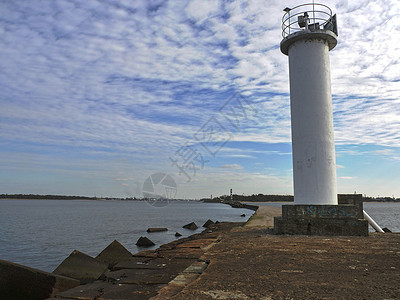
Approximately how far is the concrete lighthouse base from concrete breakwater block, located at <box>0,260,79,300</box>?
5696 mm

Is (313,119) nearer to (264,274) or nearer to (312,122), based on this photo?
(312,122)

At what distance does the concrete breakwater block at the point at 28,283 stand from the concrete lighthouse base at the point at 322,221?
18.7ft

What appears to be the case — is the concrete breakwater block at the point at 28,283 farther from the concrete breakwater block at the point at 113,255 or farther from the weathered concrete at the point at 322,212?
the weathered concrete at the point at 322,212

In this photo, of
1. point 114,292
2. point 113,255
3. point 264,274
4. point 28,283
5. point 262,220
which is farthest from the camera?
point 262,220

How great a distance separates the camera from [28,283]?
237 inches

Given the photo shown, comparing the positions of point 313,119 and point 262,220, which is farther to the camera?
point 262,220

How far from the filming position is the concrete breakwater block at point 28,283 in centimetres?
565

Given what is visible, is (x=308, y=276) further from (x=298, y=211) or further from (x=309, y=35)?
(x=309, y=35)

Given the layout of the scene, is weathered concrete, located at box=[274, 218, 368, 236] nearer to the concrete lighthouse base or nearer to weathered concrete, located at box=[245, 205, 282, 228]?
the concrete lighthouse base

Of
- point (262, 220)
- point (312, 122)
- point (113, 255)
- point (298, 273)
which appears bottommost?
point (113, 255)

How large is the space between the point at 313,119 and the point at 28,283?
8.31 meters

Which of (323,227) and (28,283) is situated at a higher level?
(323,227)

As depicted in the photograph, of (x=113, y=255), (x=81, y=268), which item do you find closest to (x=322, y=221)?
(x=81, y=268)

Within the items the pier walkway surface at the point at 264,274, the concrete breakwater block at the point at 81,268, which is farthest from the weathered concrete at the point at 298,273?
the concrete breakwater block at the point at 81,268
